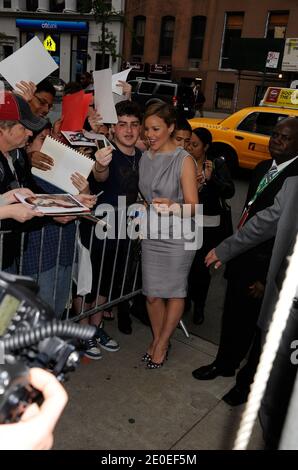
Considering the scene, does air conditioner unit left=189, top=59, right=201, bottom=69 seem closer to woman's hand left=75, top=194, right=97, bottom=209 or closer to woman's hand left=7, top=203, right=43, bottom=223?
woman's hand left=75, top=194, right=97, bottom=209

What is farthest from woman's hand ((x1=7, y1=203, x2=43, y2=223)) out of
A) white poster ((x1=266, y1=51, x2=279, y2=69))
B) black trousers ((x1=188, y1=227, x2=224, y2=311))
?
white poster ((x1=266, y1=51, x2=279, y2=69))

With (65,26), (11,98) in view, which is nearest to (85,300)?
(11,98)

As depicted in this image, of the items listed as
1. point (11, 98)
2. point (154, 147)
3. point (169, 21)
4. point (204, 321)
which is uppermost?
point (169, 21)

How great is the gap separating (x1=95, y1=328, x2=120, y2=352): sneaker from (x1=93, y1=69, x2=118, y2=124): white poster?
1.77m

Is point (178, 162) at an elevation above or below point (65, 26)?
below

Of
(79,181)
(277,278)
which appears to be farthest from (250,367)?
(79,181)

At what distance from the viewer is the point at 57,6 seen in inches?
1241

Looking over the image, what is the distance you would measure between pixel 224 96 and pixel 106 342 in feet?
82.3

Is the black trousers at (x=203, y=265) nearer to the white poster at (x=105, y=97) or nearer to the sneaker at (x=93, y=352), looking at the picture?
the sneaker at (x=93, y=352)

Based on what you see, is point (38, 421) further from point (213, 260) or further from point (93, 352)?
point (93, 352)

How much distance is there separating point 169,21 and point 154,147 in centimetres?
2738

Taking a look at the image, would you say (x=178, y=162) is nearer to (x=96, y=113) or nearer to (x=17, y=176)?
(x=96, y=113)
